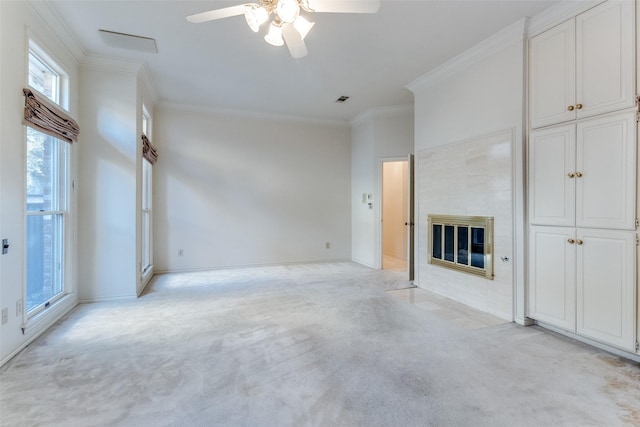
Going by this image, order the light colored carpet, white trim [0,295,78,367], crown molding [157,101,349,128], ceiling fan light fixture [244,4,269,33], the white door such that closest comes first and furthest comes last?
the light colored carpet → ceiling fan light fixture [244,4,269,33] → white trim [0,295,78,367] → the white door → crown molding [157,101,349,128]

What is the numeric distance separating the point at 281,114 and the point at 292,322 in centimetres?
408

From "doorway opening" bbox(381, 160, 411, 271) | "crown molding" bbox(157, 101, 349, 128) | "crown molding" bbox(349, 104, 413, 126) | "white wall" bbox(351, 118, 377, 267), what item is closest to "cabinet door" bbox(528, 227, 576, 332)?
"white wall" bbox(351, 118, 377, 267)

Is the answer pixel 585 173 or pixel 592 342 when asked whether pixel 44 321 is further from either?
pixel 585 173

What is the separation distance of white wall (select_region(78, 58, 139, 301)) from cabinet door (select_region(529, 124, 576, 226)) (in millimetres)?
4368

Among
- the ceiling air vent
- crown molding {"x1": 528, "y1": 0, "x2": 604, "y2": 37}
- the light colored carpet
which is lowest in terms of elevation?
the light colored carpet

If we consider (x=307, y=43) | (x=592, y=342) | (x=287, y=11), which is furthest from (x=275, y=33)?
(x=592, y=342)

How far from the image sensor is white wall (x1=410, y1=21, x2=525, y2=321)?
2.92 m

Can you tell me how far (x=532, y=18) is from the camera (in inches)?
109

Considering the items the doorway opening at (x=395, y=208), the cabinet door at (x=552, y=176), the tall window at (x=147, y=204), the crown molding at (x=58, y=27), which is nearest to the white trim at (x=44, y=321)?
the tall window at (x=147, y=204)

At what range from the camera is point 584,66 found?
7.97ft

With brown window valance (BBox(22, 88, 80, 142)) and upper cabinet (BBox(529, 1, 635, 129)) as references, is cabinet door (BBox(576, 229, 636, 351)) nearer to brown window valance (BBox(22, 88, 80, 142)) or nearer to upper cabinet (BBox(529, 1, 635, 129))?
upper cabinet (BBox(529, 1, 635, 129))

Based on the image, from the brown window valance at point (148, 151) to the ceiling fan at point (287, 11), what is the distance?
2.56 m

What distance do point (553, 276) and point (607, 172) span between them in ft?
3.15

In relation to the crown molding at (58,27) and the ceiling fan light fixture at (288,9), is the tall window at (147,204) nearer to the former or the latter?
the crown molding at (58,27)
